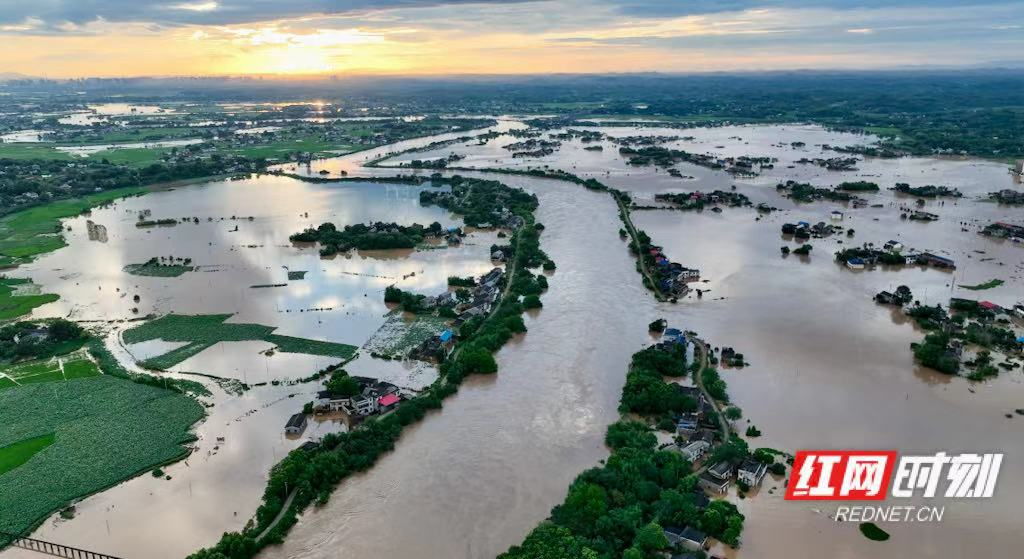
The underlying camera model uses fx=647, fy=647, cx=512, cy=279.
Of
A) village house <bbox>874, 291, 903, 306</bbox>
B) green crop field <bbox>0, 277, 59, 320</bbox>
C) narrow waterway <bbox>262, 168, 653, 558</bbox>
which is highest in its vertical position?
village house <bbox>874, 291, 903, 306</bbox>

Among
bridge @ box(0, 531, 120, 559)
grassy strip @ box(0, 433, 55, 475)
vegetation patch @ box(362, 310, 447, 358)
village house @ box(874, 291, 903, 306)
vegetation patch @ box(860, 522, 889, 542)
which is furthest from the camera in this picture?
village house @ box(874, 291, 903, 306)

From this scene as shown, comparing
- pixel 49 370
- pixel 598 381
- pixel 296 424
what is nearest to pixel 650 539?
pixel 598 381

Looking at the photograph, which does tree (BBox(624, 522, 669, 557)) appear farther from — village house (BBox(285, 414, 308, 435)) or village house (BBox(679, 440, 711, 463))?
village house (BBox(285, 414, 308, 435))

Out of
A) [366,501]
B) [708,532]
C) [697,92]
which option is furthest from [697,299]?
[697,92]

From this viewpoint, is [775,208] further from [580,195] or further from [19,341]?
[19,341]

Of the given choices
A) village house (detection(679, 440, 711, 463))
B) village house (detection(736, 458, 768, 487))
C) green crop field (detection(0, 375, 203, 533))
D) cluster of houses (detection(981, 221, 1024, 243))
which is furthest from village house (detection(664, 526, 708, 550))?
cluster of houses (detection(981, 221, 1024, 243))

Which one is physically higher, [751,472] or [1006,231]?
[1006,231]

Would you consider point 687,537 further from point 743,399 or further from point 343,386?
point 343,386
